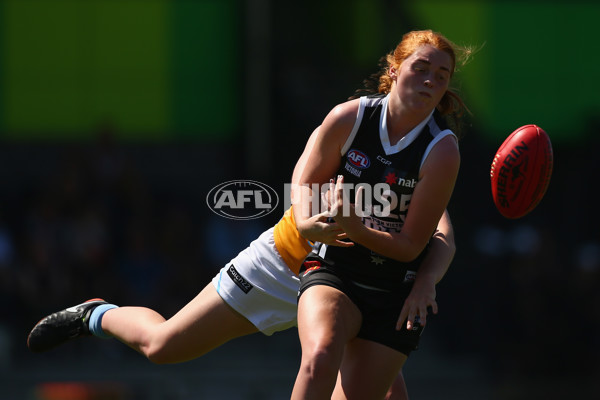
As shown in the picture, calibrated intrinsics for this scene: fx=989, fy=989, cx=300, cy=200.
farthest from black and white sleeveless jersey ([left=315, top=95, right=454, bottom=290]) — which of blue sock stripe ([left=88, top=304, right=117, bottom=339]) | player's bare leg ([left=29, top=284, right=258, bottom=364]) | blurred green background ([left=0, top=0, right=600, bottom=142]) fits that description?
blurred green background ([left=0, top=0, right=600, bottom=142])

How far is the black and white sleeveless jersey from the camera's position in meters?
3.70

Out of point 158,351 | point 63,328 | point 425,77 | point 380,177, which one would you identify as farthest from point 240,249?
point 425,77

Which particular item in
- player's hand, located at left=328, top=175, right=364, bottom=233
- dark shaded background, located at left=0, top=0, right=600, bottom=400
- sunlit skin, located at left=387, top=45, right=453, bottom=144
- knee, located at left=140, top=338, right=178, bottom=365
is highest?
sunlit skin, located at left=387, top=45, right=453, bottom=144

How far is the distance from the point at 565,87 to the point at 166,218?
495cm

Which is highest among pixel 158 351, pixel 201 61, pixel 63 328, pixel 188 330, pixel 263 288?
pixel 263 288

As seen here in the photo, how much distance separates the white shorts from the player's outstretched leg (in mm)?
760

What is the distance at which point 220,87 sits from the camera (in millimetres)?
10664

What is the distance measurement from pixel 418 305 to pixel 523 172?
755 mm

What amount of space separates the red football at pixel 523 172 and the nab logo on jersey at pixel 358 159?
2.02 ft

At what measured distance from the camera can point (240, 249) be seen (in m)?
8.46

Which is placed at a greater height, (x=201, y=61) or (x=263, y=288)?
(x=263, y=288)

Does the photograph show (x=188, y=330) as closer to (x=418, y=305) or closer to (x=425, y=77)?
(x=418, y=305)

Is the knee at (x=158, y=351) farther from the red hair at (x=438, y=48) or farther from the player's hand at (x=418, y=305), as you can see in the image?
the red hair at (x=438, y=48)

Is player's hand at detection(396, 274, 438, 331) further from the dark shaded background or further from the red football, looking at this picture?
the dark shaded background
